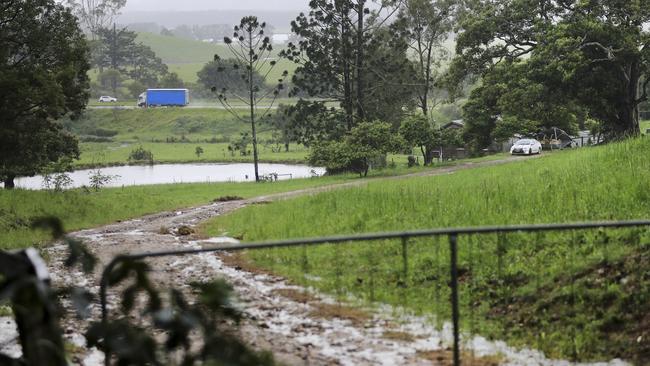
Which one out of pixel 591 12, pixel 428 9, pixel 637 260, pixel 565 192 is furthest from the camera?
pixel 428 9

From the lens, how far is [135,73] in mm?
131125

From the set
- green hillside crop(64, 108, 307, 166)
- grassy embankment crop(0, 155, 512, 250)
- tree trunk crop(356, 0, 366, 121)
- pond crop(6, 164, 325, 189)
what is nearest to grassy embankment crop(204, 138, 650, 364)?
grassy embankment crop(0, 155, 512, 250)

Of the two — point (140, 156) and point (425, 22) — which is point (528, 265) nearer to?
point (425, 22)

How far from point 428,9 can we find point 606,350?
53.3m


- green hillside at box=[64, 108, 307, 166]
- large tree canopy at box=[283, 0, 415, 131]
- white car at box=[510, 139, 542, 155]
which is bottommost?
white car at box=[510, 139, 542, 155]

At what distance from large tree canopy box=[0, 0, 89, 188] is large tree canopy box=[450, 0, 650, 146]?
23.8 m

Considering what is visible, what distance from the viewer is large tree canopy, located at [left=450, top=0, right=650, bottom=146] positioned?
37375 mm

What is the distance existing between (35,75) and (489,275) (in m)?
18.8

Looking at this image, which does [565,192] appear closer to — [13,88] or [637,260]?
[637,260]

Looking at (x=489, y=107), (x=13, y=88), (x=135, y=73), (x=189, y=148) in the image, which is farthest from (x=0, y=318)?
(x=135, y=73)

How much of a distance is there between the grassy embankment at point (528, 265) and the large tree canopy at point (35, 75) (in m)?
11.4

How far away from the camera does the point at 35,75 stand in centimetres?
2383

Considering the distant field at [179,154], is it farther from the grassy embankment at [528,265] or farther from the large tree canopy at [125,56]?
the grassy embankment at [528,265]

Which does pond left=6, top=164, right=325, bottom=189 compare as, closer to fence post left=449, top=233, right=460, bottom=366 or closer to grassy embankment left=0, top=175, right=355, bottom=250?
grassy embankment left=0, top=175, right=355, bottom=250
